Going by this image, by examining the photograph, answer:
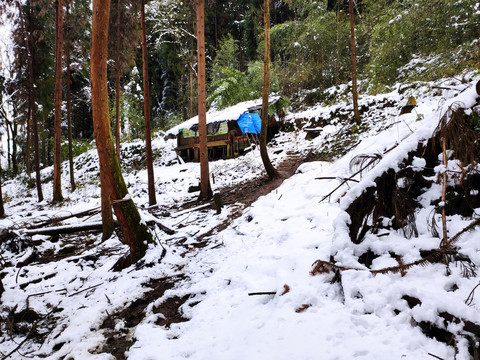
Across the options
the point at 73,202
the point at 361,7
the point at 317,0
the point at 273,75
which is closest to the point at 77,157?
the point at 73,202

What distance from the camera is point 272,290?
115 inches

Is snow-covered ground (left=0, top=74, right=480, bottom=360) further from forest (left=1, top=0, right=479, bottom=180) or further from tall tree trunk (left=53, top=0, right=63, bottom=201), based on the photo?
forest (left=1, top=0, right=479, bottom=180)

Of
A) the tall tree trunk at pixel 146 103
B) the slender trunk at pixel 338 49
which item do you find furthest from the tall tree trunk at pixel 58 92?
the slender trunk at pixel 338 49

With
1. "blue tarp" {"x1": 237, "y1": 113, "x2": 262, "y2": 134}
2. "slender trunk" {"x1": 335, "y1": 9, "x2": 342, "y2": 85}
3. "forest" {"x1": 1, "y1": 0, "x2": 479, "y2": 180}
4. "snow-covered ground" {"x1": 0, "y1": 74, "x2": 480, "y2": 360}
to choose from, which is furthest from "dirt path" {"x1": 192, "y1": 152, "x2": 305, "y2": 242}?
"slender trunk" {"x1": 335, "y1": 9, "x2": 342, "y2": 85}

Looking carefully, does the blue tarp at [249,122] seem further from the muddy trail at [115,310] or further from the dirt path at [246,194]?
the muddy trail at [115,310]

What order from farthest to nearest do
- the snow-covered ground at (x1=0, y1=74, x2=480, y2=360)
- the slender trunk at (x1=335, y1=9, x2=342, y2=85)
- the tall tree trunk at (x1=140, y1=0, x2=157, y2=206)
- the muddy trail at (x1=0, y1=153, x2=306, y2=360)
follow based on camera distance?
the slender trunk at (x1=335, y1=9, x2=342, y2=85) → the tall tree trunk at (x1=140, y1=0, x2=157, y2=206) → the muddy trail at (x1=0, y1=153, x2=306, y2=360) → the snow-covered ground at (x1=0, y1=74, x2=480, y2=360)

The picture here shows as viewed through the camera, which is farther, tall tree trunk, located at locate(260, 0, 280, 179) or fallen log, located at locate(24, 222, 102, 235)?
tall tree trunk, located at locate(260, 0, 280, 179)

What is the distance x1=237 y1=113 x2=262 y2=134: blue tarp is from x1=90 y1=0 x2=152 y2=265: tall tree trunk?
1173 cm

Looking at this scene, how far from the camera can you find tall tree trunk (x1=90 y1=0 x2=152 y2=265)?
4.15 meters

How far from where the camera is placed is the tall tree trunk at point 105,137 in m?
4.15

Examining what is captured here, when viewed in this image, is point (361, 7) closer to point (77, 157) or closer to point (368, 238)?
point (368, 238)

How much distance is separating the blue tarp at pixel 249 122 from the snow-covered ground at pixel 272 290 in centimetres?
1035

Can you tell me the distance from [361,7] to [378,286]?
22052 mm

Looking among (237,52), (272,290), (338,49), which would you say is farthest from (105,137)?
(237,52)
